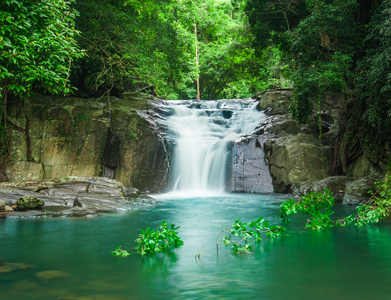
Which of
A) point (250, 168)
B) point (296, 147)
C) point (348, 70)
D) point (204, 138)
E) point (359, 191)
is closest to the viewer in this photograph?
point (359, 191)

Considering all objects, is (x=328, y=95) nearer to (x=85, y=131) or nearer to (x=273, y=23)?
(x=273, y=23)

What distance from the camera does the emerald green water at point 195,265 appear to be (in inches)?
143

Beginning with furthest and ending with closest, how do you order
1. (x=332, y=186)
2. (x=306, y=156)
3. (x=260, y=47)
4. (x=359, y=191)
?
(x=260, y=47), (x=306, y=156), (x=332, y=186), (x=359, y=191)

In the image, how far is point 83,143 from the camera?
14.8 meters

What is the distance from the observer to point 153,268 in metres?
4.46

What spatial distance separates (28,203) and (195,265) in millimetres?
5690

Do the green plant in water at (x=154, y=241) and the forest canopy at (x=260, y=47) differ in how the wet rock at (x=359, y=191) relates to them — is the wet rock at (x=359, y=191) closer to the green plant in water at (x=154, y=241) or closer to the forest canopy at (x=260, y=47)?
the forest canopy at (x=260, y=47)

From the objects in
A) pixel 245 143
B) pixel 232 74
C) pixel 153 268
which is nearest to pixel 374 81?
pixel 245 143

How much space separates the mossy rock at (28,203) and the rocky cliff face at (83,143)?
18.5 feet

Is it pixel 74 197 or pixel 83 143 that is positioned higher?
pixel 83 143

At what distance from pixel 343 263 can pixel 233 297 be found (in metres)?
1.85

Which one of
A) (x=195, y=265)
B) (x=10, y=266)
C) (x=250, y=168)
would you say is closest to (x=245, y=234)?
(x=195, y=265)

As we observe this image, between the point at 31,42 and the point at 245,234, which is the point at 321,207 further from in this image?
the point at 31,42

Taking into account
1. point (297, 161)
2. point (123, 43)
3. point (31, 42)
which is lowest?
point (297, 161)
